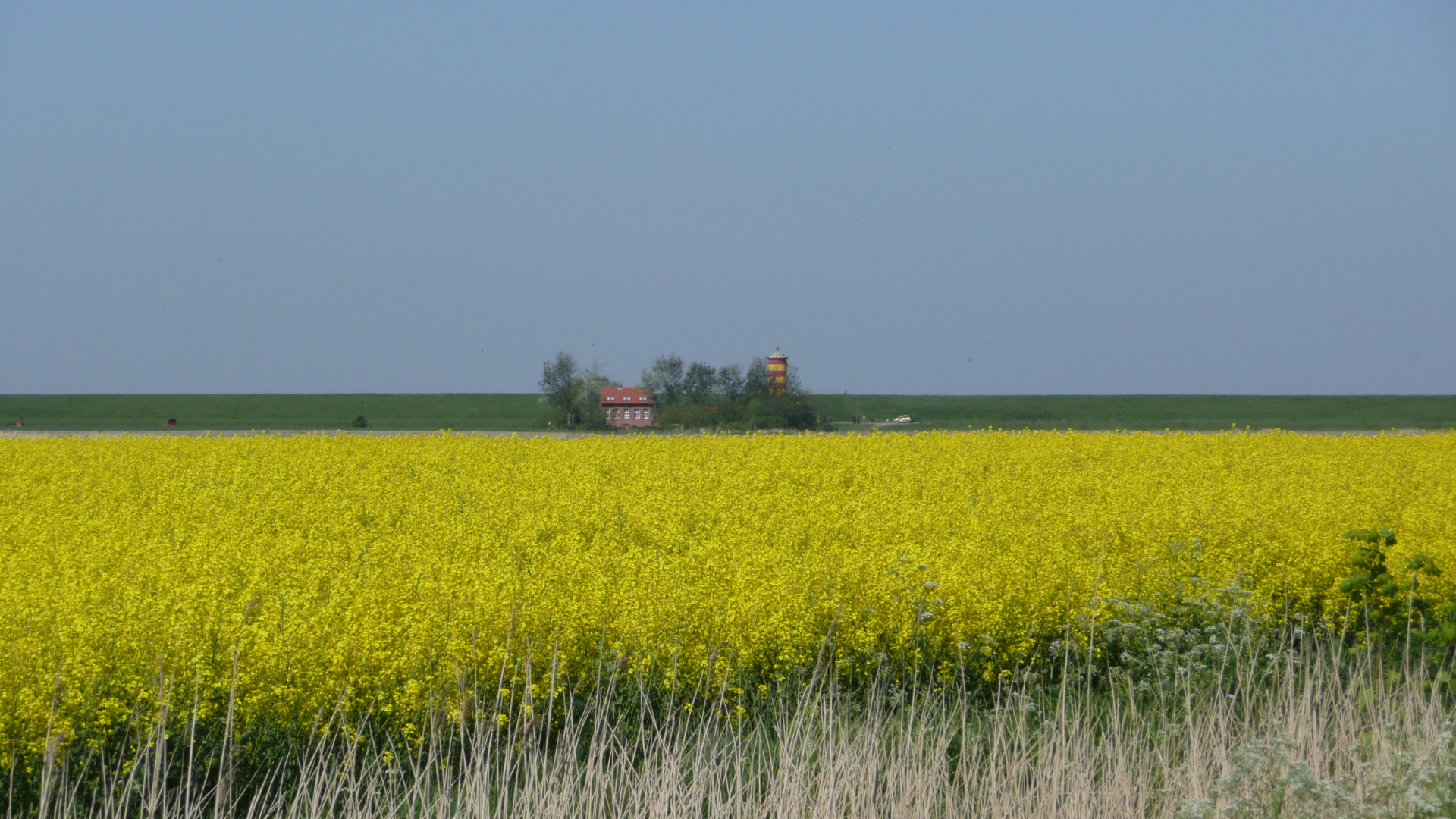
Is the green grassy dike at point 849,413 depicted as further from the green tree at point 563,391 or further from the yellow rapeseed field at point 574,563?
the yellow rapeseed field at point 574,563

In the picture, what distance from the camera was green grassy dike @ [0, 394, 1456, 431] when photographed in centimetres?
5491

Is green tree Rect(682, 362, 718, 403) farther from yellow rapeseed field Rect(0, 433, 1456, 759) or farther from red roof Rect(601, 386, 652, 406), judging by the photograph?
yellow rapeseed field Rect(0, 433, 1456, 759)

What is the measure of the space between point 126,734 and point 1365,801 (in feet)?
17.7

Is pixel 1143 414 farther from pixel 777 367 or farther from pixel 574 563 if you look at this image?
pixel 574 563

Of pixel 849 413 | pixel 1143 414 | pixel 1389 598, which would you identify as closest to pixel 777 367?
pixel 849 413

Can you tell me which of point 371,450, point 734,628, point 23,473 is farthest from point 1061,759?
point 371,450

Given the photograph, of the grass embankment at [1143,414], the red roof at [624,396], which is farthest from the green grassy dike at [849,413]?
the red roof at [624,396]

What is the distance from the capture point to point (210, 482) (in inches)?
601

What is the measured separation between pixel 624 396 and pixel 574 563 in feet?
182

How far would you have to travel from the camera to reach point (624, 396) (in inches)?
2499

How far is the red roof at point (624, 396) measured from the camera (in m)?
61.7

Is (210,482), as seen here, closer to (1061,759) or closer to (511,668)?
(511,668)

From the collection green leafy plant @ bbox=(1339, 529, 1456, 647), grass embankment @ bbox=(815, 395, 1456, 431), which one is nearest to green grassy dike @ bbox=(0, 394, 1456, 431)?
grass embankment @ bbox=(815, 395, 1456, 431)

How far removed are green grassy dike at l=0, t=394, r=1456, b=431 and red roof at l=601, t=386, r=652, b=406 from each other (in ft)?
13.2
